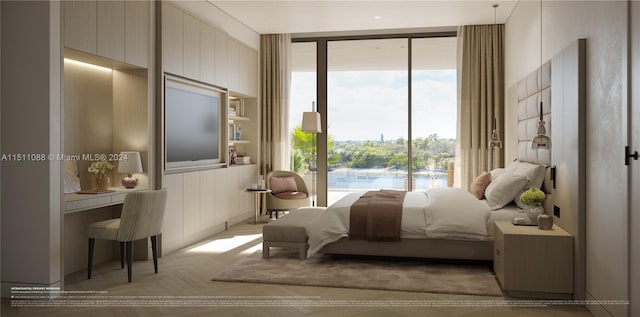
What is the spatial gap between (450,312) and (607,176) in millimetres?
1349

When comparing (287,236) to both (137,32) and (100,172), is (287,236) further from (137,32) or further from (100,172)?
(137,32)

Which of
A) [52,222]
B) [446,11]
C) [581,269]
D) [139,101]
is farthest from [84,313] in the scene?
[446,11]

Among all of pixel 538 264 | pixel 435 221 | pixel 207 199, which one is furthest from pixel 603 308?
pixel 207 199

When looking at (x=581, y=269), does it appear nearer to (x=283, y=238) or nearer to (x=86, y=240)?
(x=283, y=238)

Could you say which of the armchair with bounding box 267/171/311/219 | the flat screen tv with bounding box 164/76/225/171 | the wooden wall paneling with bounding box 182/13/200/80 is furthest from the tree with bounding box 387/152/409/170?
the wooden wall paneling with bounding box 182/13/200/80

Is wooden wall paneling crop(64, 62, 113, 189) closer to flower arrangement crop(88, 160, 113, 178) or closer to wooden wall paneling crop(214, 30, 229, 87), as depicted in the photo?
flower arrangement crop(88, 160, 113, 178)

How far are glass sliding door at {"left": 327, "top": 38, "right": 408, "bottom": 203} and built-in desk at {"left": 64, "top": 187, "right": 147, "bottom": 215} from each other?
13.5 ft

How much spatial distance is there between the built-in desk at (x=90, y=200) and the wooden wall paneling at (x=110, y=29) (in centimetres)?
123

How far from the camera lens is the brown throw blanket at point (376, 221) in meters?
4.50

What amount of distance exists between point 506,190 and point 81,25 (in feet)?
13.4

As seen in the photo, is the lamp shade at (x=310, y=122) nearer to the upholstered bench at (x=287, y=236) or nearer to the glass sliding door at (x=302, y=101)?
the glass sliding door at (x=302, y=101)

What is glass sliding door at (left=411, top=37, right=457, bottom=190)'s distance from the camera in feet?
24.7

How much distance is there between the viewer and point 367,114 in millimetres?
7812

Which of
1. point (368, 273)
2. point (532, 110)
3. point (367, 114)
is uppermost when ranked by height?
point (367, 114)
